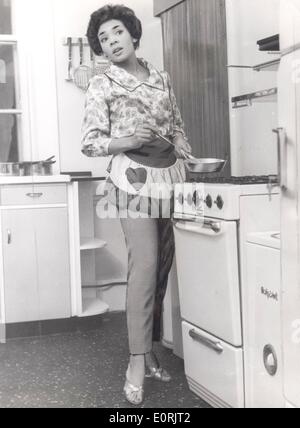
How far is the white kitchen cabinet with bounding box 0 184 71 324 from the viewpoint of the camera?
330 centimetres

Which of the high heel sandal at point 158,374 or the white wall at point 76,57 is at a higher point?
the white wall at point 76,57

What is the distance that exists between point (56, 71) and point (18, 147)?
1.76 ft

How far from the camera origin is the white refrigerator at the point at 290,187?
4.74ft

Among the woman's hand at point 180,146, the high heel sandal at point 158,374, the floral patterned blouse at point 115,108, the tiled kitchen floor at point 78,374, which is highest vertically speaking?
the floral patterned blouse at point 115,108

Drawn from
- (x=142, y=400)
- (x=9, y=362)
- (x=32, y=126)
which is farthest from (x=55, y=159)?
(x=142, y=400)

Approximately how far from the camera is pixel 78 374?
2.63m

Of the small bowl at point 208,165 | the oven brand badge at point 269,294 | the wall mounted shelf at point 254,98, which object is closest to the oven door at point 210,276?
the oven brand badge at point 269,294

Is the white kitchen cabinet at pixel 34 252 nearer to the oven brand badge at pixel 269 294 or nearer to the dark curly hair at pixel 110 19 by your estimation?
the dark curly hair at pixel 110 19

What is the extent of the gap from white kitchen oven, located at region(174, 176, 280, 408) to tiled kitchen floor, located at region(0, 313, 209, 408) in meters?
0.20

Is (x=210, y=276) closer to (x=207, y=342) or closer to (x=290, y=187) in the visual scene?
(x=207, y=342)

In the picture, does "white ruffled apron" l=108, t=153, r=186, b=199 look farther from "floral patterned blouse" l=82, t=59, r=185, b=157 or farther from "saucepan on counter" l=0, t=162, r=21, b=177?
"saucepan on counter" l=0, t=162, r=21, b=177

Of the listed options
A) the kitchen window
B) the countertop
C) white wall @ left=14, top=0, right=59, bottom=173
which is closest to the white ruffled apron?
the countertop

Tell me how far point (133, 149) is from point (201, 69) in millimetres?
915
